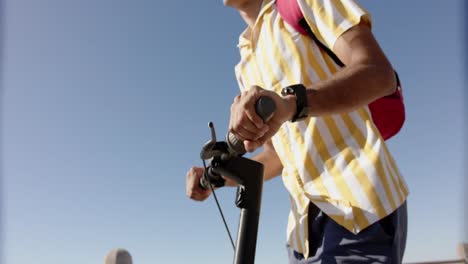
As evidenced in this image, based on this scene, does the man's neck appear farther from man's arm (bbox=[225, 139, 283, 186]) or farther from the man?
man's arm (bbox=[225, 139, 283, 186])

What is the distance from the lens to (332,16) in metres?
1.53

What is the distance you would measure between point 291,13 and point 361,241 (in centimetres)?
93

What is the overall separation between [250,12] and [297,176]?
0.92m

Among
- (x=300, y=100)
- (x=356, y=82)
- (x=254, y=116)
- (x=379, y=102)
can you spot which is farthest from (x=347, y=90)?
(x=379, y=102)

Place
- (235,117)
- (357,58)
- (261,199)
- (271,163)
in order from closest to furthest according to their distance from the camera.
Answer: (235,117), (357,58), (261,199), (271,163)

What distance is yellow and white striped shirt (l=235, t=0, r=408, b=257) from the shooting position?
1.51 metres

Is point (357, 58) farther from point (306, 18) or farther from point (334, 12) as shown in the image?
point (306, 18)

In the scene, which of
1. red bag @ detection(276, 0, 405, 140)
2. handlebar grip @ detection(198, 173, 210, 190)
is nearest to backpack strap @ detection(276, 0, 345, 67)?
red bag @ detection(276, 0, 405, 140)

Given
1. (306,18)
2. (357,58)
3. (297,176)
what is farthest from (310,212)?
(306,18)

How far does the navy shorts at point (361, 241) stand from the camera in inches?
58.6

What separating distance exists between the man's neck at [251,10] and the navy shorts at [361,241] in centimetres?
108

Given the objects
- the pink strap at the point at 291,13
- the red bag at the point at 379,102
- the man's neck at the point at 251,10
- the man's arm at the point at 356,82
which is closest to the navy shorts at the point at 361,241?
the red bag at the point at 379,102

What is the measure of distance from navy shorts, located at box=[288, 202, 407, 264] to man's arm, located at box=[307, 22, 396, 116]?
0.47 meters

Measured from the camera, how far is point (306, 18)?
64.7 inches
